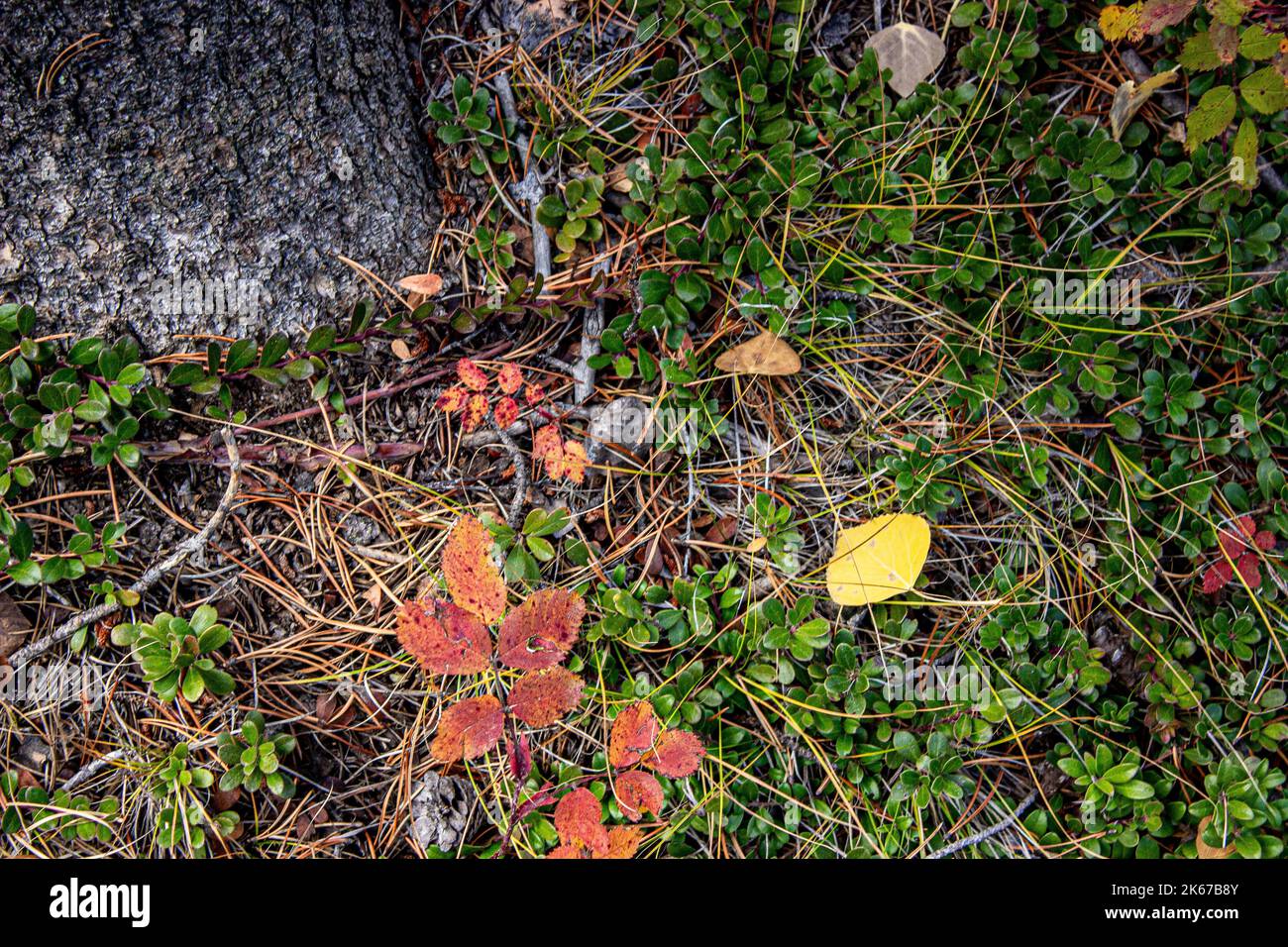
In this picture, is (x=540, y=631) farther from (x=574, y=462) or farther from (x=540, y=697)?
(x=574, y=462)

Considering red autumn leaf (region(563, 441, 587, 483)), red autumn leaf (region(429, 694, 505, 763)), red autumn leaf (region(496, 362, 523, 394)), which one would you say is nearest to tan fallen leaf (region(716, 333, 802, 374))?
red autumn leaf (region(563, 441, 587, 483))

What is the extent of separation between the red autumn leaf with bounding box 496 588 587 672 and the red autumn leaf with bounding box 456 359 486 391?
67 cm

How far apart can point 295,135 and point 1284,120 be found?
2.88 meters

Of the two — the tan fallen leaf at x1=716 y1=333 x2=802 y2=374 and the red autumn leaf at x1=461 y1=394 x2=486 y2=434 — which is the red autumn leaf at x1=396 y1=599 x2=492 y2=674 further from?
the tan fallen leaf at x1=716 y1=333 x2=802 y2=374

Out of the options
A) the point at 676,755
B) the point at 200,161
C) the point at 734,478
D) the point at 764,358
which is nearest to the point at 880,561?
the point at 734,478

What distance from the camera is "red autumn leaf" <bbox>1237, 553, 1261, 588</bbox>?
2311 mm

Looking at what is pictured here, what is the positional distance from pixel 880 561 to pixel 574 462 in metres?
0.92

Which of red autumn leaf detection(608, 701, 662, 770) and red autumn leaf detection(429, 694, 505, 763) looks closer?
red autumn leaf detection(429, 694, 505, 763)

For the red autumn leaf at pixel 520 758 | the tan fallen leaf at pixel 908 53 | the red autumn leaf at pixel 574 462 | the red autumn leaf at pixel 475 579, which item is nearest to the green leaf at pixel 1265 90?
the tan fallen leaf at pixel 908 53

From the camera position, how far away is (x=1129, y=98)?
7.73ft

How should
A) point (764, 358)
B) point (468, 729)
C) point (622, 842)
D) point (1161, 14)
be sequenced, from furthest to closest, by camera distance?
point (764, 358)
point (1161, 14)
point (622, 842)
point (468, 729)

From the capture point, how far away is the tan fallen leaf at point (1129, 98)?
233 centimetres

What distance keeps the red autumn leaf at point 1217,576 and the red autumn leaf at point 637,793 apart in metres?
1.66

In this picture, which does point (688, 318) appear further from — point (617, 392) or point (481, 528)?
point (481, 528)
